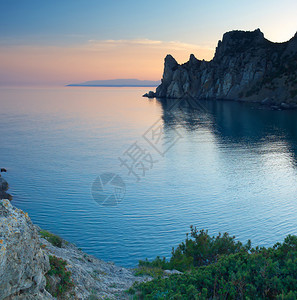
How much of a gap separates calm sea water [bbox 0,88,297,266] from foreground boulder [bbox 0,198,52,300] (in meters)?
14.9

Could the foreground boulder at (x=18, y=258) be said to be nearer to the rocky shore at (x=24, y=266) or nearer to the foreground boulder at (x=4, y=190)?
the rocky shore at (x=24, y=266)

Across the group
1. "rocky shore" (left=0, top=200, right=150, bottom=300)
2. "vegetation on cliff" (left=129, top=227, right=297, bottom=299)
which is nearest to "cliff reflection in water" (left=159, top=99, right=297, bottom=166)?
"vegetation on cliff" (left=129, top=227, right=297, bottom=299)

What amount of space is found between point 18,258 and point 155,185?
3264 cm

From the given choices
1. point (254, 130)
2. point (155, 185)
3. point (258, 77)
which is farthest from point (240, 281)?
point (258, 77)

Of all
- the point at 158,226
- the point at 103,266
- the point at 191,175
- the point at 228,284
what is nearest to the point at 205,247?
the point at 103,266

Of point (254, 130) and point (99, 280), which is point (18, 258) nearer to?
point (99, 280)

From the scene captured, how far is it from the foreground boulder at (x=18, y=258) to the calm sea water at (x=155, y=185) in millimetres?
14892

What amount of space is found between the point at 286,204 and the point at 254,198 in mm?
3545

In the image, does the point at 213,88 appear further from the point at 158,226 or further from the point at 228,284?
the point at 228,284

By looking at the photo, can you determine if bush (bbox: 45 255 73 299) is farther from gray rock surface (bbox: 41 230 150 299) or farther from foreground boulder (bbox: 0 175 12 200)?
foreground boulder (bbox: 0 175 12 200)

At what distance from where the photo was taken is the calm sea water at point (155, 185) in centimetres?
2792

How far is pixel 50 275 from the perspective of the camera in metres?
11.2

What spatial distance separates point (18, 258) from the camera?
27.6 feet

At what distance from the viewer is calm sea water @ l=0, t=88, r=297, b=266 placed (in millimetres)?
27925
